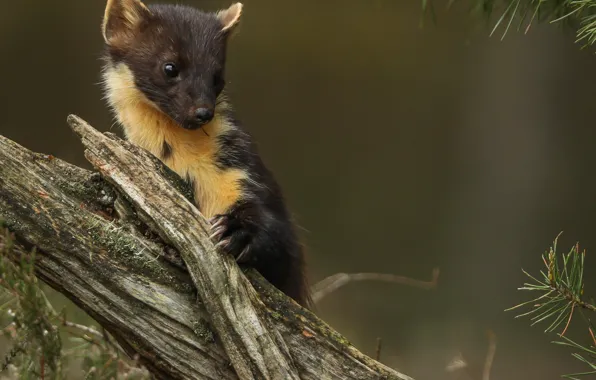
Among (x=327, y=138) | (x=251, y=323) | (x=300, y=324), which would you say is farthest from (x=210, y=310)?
(x=327, y=138)

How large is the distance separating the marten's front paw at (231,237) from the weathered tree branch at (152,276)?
0.07m

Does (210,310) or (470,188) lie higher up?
(210,310)

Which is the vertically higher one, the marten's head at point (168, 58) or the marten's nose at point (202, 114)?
the marten's head at point (168, 58)

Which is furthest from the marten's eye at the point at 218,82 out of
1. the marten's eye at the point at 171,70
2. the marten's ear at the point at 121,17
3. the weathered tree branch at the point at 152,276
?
the weathered tree branch at the point at 152,276

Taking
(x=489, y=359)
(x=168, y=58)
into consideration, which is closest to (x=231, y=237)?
(x=168, y=58)

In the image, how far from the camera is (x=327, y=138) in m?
7.27

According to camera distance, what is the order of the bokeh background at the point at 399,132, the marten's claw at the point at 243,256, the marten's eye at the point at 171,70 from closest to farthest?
the marten's claw at the point at 243,256 < the marten's eye at the point at 171,70 < the bokeh background at the point at 399,132

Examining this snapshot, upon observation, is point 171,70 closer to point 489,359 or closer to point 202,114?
point 202,114

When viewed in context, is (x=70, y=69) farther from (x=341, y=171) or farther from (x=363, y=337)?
(x=363, y=337)

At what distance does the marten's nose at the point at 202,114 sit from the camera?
3211 millimetres

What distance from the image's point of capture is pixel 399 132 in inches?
284

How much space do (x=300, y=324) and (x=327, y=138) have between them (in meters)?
4.53

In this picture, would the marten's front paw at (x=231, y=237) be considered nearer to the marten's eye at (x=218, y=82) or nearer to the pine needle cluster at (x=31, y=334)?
the pine needle cluster at (x=31, y=334)

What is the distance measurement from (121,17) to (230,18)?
465mm
